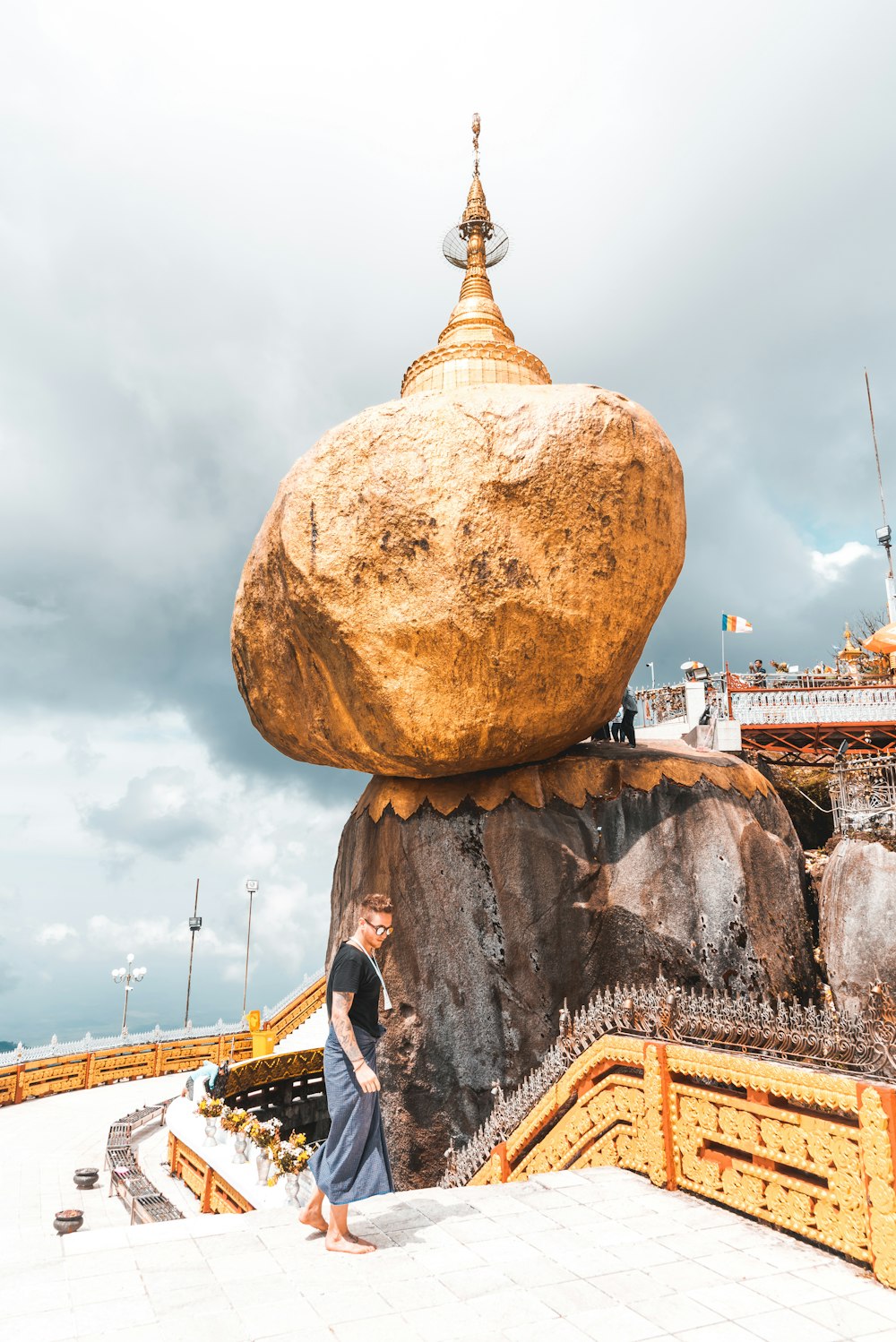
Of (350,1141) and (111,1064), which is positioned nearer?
(350,1141)

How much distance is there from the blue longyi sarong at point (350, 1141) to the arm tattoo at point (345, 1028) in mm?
81

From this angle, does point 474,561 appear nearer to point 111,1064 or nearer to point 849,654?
point 111,1064

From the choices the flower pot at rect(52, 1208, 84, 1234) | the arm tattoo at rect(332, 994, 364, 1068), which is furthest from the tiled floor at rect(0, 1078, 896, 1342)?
the flower pot at rect(52, 1208, 84, 1234)

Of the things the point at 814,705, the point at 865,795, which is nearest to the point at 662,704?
the point at 814,705

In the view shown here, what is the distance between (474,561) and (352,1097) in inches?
266

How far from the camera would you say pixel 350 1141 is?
14.8ft

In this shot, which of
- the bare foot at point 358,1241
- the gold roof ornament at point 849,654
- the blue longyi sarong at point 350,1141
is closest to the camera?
the bare foot at point 358,1241

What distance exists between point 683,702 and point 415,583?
1573 centimetres

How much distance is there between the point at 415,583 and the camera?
1034cm

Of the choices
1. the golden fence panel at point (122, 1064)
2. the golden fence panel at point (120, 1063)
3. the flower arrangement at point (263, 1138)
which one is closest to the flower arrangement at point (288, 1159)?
the flower arrangement at point (263, 1138)

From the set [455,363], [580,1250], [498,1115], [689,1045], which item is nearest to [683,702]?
[455,363]

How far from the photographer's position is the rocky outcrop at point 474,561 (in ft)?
33.9

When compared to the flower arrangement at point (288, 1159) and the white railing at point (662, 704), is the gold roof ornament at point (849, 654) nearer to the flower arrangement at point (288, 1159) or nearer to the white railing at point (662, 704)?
the white railing at point (662, 704)

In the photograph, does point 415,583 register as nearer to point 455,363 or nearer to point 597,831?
point 597,831
